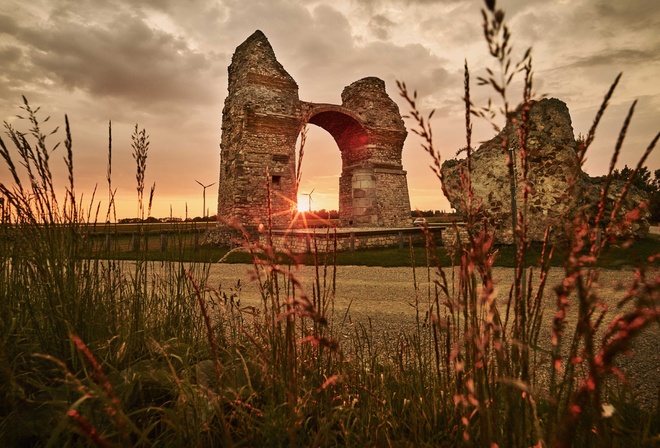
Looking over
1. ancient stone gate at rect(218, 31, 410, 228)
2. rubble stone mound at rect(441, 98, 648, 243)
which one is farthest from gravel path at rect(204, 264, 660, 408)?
ancient stone gate at rect(218, 31, 410, 228)

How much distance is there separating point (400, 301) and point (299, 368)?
336 centimetres

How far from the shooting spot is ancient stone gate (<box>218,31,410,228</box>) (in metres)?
14.8

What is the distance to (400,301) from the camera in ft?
16.3

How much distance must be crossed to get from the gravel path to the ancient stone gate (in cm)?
670

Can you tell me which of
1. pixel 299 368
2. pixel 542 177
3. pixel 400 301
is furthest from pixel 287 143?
pixel 299 368

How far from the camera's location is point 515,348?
104 cm

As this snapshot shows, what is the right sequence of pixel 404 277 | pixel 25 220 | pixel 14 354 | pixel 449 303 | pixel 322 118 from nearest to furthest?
pixel 449 303
pixel 14 354
pixel 25 220
pixel 404 277
pixel 322 118

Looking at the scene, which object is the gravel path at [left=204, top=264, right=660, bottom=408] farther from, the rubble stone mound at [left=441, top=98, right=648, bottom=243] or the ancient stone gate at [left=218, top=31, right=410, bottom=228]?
the ancient stone gate at [left=218, top=31, right=410, bottom=228]

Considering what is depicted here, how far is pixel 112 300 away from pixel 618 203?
2.54 m

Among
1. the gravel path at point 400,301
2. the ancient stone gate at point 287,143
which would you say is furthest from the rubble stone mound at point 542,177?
the ancient stone gate at point 287,143

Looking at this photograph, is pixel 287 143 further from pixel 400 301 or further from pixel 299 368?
pixel 299 368

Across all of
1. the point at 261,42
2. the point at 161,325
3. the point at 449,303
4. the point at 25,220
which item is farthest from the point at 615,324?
the point at 261,42

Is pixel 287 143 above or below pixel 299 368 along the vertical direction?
above

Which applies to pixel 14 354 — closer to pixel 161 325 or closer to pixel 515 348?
pixel 161 325
